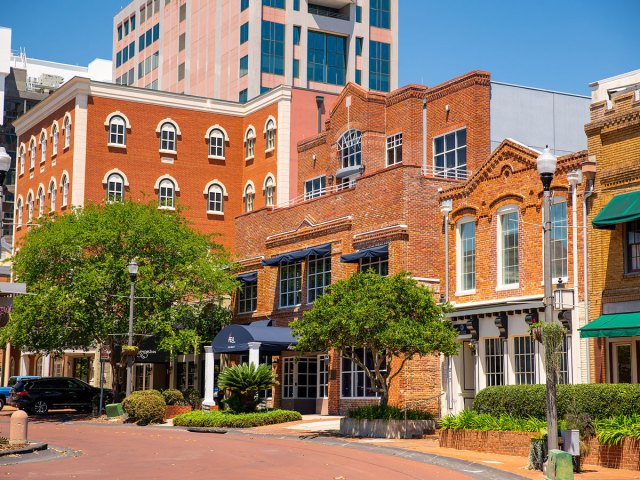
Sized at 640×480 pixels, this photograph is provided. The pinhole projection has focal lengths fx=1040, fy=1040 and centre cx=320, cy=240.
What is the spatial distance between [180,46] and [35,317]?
4398 centimetres

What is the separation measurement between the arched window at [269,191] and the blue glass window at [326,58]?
17.3 m

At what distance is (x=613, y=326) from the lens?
26625 mm

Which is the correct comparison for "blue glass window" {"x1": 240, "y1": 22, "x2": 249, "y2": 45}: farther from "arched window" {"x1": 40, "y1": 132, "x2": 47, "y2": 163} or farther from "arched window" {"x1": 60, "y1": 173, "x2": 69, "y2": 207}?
"arched window" {"x1": 60, "y1": 173, "x2": 69, "y2": 207}

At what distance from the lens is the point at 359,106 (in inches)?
1845

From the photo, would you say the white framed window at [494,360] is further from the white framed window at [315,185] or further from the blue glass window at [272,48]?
the blue glass window at [272,48]

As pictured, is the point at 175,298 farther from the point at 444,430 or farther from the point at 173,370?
the point at 444,430

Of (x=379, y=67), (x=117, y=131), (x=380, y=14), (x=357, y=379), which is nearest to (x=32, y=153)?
(x=117, y=131)

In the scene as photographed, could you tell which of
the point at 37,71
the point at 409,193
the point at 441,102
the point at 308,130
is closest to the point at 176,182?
the point at 308,130

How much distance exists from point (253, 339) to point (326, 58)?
129 ft

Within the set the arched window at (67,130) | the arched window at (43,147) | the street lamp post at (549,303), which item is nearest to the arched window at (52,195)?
the arched window at (43,147)

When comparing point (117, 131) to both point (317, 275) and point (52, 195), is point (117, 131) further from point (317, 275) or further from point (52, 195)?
point (317, 275)

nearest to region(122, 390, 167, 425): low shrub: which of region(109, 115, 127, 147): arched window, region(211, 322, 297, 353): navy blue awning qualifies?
region(211, 322, 297, 353): navy blue awning

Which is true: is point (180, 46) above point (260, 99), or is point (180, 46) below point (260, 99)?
above

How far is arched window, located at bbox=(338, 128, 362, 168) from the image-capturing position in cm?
4703
